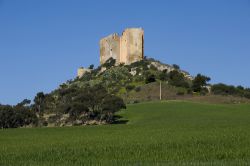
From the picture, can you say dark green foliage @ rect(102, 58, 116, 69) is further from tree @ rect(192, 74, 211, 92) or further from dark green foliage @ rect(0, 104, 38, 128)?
dark green foliage @ rect(0, 104, 38, 128)

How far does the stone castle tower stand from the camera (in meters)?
114

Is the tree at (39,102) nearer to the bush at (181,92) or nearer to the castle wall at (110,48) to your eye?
the bush at (181,92)

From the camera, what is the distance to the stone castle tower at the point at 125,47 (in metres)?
114

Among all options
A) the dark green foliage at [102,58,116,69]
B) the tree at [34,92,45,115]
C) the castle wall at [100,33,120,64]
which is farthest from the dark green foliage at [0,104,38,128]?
the castle wall at [100,33,120,64]

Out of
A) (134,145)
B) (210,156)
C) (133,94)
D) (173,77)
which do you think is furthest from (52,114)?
(210,156)

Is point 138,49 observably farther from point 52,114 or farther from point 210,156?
point 210,156

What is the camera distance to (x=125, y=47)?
116m

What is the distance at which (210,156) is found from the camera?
22391 mm

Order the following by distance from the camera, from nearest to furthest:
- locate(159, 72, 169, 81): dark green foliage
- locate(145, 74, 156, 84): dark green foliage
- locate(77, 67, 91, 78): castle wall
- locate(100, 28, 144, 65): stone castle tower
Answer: locate(145, 74, 156, 84): dark green foliage < locate(159, 72, 169, 81): dark green foliage < locate(100, 28, 144, 65): stone castle tower < locate(77, 67, 91, 78): castle wall

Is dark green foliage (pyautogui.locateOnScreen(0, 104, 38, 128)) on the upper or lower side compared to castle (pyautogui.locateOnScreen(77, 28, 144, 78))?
lower

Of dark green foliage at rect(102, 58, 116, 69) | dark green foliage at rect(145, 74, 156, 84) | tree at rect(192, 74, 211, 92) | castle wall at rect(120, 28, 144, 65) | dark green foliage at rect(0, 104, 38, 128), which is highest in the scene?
castle wall at rect(120, 28, 144, 65)

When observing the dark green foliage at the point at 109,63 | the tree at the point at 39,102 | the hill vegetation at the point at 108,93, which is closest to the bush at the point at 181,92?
the hill vegetation at the point at 108,93

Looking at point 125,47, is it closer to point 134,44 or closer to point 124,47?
point 124,47

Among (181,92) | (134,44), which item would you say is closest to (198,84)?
(181,92)
